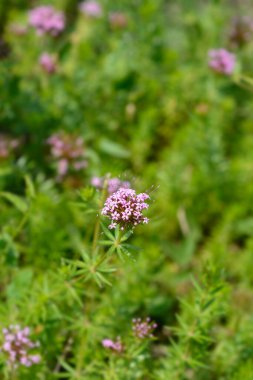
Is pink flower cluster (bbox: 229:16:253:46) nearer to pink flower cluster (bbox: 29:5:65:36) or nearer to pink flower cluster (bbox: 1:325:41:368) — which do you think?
pink flower cluster (bbox: 29:5:65:36)

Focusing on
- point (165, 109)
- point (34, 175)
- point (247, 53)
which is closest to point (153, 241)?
point (34, 175)

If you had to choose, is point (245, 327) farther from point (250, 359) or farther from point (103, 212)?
point (103, 212)

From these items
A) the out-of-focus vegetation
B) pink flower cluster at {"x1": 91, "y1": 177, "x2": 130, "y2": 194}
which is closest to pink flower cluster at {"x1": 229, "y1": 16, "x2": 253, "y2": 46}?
the out-of-focus vegetation

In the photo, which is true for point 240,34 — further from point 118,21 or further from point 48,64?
point 48,64

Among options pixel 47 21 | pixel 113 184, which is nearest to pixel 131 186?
pixel 113 184

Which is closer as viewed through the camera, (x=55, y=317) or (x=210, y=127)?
(x=55, y=317)

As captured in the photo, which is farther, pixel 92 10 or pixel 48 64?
pixel 92 10

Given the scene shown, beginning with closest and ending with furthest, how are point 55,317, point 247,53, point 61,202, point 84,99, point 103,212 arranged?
point 103,212 < point 55,317 < point 61,202 < point 84,99 < point 247,53

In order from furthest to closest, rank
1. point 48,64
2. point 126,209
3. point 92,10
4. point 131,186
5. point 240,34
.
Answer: point 92,10 < point 240,34 < point 48,64 < point 131,186 < point 126,209
